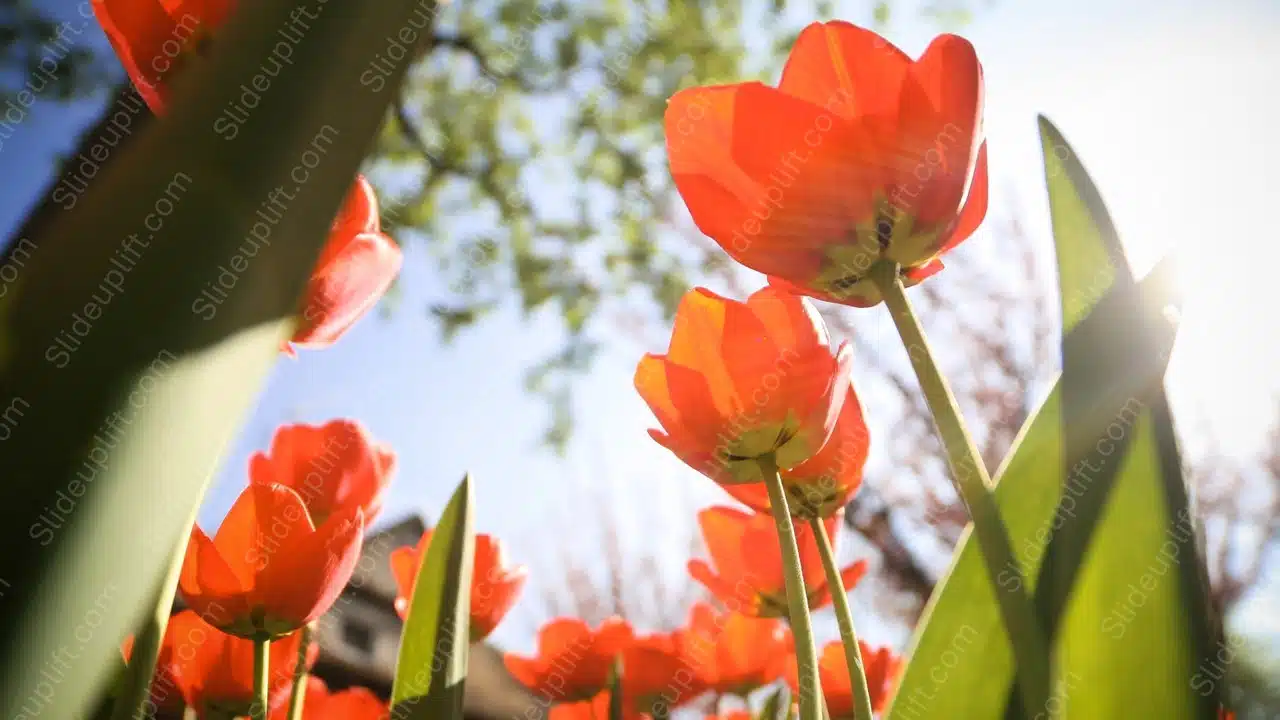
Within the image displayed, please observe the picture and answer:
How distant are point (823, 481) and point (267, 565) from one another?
0.40 metres

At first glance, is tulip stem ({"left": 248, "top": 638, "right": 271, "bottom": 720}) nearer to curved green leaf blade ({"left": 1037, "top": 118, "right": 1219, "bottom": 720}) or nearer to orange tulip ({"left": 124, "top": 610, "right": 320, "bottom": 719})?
orange tulip ({"left": 124, "top": 610, "right": 320, "bottom": 719})

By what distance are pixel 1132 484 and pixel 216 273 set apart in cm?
38

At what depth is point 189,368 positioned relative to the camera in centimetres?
15

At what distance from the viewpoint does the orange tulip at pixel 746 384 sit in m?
0.54

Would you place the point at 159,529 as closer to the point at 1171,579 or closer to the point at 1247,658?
the point at 1171,579

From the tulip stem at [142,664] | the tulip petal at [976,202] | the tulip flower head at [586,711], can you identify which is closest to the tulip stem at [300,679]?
the tulip stem at [142,664]

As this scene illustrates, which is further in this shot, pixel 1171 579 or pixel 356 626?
pixel 356 626

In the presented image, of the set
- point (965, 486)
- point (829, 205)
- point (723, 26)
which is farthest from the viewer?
point (723, 26)

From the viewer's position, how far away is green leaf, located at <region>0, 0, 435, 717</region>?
140 millimetres

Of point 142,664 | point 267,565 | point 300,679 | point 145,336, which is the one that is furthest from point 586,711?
point 145,336

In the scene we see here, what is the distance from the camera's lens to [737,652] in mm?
985

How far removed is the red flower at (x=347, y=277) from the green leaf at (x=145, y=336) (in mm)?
304

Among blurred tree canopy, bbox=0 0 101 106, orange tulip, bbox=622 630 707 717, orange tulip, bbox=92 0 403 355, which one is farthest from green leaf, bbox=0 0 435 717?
blurred tree canopy, bbox=0 0 101 106

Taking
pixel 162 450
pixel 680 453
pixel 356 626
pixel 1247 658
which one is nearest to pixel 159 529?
pixel 162 450
